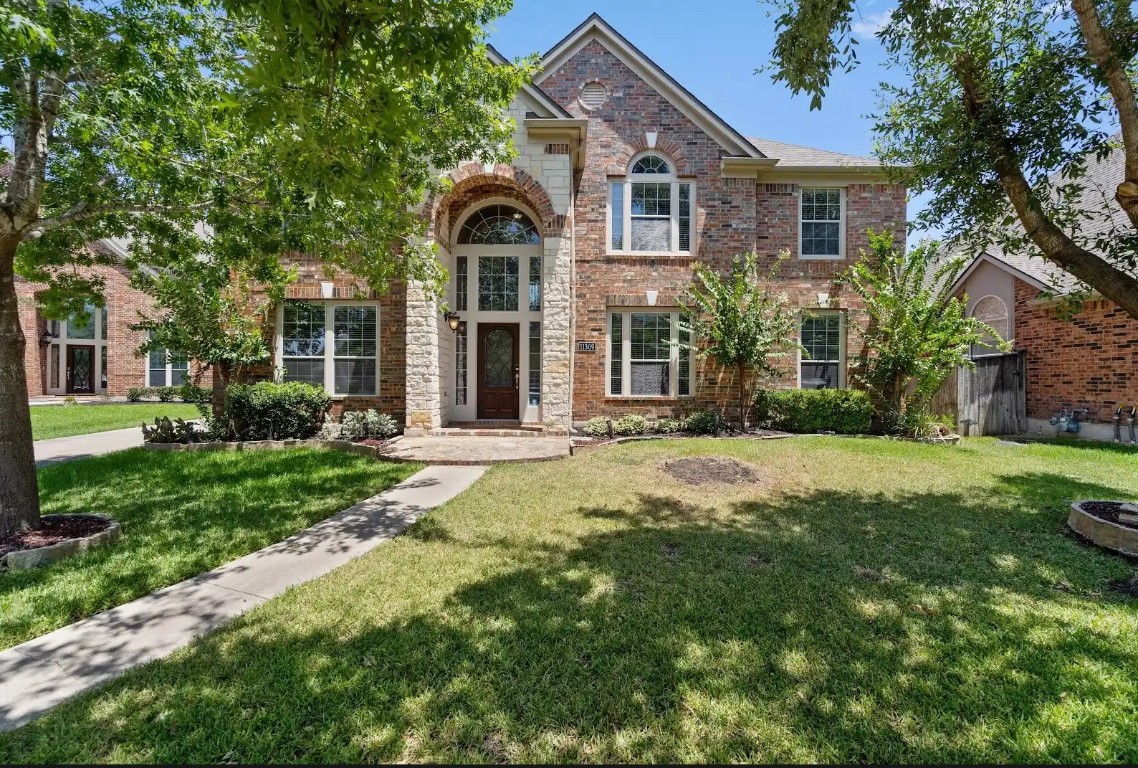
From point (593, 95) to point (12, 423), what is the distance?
40.2 ft

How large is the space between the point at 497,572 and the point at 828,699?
97.4 inches

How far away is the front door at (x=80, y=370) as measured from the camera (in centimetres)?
2362

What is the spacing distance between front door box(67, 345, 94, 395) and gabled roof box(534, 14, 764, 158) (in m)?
27.0

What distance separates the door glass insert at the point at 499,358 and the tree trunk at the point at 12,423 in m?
8.23

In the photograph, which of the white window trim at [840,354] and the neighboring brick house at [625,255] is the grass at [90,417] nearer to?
the neighboring brick house at [625,255]

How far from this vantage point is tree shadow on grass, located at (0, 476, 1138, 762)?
2223 mm

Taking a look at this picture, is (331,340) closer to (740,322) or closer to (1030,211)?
(740,322)

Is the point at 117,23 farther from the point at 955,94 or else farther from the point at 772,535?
the point at 955,94

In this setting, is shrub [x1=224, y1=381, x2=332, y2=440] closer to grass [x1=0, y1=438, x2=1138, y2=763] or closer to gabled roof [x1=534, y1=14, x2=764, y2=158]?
grass [x1=0, y1=438, x2=1138, y2=763]

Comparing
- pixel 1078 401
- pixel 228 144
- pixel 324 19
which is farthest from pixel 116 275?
pixel 1078 401

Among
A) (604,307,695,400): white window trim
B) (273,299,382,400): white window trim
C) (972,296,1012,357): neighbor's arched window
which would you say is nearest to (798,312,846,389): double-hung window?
(604,307,695,400): white window trim

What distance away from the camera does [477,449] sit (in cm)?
918

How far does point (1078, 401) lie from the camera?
1138 centimetres

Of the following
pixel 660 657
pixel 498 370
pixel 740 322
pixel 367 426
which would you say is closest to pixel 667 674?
pixel 660 657
